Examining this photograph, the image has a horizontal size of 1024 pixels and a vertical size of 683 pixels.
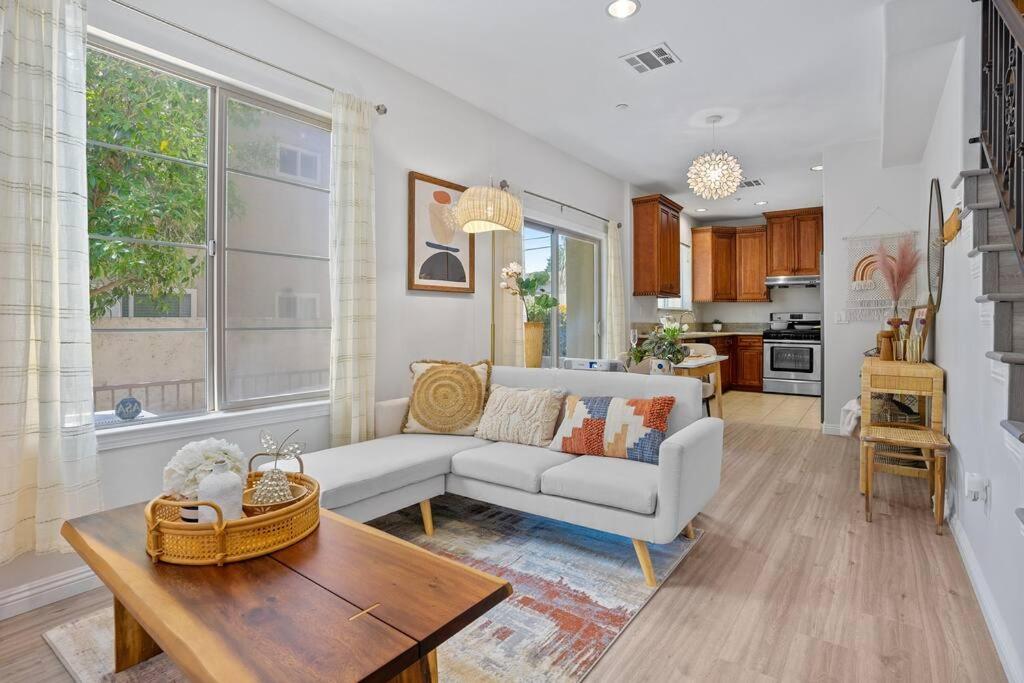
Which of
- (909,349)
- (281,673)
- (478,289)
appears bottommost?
(281,673)

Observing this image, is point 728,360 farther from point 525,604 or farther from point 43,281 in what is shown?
point 43,281

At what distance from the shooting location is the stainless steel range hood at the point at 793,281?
749 cm

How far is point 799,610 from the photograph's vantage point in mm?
2027

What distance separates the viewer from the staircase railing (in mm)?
1476

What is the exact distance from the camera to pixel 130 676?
1666 millimetres

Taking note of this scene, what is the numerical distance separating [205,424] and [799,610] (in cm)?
277

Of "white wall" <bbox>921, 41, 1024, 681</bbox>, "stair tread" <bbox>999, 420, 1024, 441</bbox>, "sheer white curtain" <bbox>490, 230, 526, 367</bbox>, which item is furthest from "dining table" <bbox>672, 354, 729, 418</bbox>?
"stair tread" <bbox>999, 420, 1024, 441</bbox>

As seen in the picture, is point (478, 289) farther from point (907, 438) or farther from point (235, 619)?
point (235, 619)

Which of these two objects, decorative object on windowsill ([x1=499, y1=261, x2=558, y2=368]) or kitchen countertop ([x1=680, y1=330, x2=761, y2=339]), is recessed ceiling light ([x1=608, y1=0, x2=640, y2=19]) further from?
kitchen countertop ([x1=680, y1=330, x2=761, y2=339])

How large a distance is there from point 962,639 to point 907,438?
1.35 m

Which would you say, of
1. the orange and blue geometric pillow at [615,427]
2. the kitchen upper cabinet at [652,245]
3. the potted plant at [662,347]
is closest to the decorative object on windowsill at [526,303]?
the potted plant at [662,347]

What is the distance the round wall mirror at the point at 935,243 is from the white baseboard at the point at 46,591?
503 cm

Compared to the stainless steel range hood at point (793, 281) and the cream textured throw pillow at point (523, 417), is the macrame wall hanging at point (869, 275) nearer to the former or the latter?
the stainless steel range hood at point (793, 281)

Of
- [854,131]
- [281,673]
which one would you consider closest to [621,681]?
[281,673]
